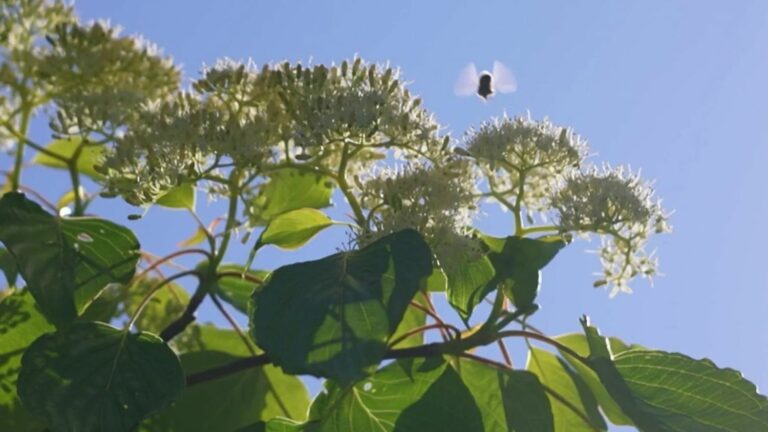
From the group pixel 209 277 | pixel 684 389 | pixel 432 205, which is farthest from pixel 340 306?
pixel 684 389

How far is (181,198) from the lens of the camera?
4.67 feet

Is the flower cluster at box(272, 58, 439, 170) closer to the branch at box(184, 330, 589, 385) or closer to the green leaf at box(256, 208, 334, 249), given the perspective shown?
the green leaf at box(256, 208, 334, 249)

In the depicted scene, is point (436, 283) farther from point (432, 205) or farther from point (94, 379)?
point (94, 379)

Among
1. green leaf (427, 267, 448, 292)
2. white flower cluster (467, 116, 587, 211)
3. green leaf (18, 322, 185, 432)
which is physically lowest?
green leaf (18, 322, 185, 432)

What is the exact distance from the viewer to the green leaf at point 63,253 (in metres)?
1.14

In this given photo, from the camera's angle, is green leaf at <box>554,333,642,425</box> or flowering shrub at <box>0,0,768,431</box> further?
green leaf at <box>554,333,642,425</box>

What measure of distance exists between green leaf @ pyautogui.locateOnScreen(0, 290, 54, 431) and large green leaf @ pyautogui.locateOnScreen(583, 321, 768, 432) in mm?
640

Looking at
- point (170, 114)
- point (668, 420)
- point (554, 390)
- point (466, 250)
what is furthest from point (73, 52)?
point (668, 420)

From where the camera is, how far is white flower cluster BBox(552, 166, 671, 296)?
4.18ft

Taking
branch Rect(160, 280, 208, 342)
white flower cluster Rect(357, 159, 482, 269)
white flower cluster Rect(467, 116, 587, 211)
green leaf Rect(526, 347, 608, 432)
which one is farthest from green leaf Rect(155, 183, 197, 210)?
green leaf Rect(526, 347, 608, 432)

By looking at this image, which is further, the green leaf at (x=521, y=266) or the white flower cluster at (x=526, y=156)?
the white flower cluster at (x=526, y=156)

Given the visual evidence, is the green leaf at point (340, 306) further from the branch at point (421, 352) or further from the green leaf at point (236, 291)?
the green leaf at point (236, 291)

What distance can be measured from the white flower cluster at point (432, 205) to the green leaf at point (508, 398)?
0.14 m

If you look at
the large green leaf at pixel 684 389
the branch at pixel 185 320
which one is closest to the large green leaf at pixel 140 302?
the branch at pixel 185 320
